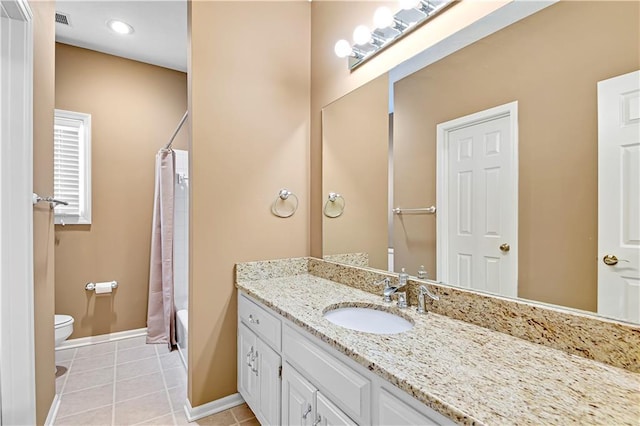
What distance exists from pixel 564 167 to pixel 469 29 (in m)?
0.66

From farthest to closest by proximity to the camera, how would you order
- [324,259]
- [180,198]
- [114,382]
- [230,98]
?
1. [180,198]
2. [114,382]
3. [324,259]
4. [230,98]

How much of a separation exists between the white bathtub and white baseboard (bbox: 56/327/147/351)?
25.5 inches

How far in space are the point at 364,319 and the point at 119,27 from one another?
2953 millimetres

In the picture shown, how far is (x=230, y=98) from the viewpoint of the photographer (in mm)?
1843

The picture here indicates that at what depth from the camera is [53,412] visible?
5.82 feet

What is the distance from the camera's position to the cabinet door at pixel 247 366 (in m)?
1.62

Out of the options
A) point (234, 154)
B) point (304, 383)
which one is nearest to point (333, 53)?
point (234, 154)

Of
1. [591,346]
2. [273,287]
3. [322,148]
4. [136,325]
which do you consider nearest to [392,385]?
[591,346]

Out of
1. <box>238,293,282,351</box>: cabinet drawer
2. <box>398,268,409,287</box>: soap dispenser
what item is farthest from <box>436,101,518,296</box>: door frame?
<box>238,293,282,351</box>: cabinet drawer

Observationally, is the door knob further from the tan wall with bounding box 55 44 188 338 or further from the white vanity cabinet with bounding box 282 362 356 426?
the tan wall with bounding box 55 44 188 338

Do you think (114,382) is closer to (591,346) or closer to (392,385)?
(392,385)

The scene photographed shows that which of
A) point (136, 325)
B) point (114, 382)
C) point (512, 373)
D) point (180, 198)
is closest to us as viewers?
point (512, 373)

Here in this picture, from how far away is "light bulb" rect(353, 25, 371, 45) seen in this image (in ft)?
5.19

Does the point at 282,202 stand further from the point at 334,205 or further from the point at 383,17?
the point at 383,17
